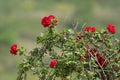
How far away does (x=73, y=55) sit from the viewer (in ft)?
10.4

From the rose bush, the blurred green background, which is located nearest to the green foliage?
the rose bush

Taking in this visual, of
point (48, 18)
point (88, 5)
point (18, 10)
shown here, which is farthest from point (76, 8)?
point (48, 18)

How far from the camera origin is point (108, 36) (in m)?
3.28

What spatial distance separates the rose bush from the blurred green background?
11164 millimetres

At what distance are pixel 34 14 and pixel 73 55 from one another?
16371 mm

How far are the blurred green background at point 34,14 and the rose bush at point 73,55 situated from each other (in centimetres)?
1116

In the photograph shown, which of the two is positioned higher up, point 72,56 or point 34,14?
point 34,14

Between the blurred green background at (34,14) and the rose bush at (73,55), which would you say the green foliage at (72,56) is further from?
the blurred green background at (34,14)

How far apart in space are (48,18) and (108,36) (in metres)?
0.34

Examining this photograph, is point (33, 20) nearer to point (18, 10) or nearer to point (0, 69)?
point (18, 10)

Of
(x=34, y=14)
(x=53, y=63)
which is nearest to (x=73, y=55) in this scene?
(x=53, y=63)

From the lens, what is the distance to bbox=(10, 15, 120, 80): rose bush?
3.14 metres

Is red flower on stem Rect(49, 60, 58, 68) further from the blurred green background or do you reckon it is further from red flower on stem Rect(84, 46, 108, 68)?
the blurred green background

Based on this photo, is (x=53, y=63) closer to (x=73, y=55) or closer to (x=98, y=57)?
(x=73, y=55)
